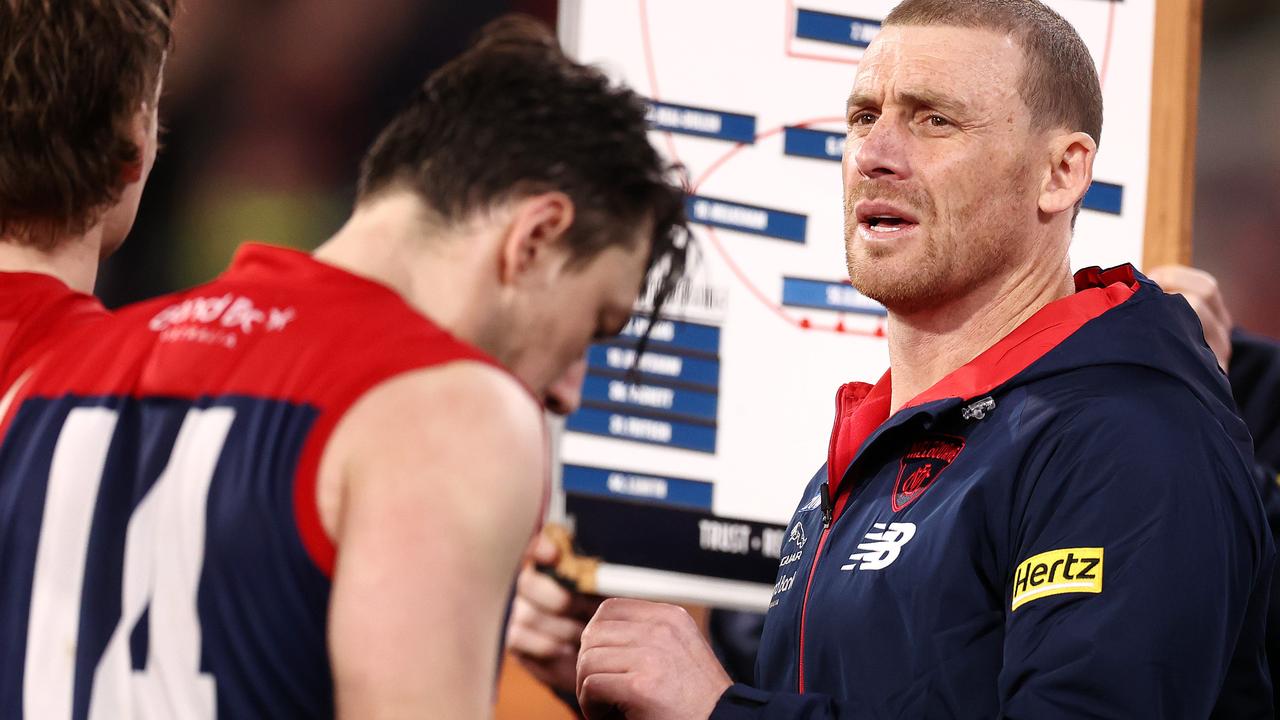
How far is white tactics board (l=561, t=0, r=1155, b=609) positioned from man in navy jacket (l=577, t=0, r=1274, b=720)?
23 cm

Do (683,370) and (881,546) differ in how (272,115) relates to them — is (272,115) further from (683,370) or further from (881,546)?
(881,546)

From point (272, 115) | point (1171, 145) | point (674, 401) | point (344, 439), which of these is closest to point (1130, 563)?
point (344, 439)

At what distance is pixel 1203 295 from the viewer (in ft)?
8.51

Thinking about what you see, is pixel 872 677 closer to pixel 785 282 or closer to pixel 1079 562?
pixel 1079 562

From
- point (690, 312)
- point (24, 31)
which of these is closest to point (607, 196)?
point (24, 31)

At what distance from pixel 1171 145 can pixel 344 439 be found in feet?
6.27

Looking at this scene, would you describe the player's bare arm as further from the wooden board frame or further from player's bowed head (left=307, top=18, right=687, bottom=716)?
the wooden board frame

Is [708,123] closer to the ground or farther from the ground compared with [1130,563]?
farther from the ground

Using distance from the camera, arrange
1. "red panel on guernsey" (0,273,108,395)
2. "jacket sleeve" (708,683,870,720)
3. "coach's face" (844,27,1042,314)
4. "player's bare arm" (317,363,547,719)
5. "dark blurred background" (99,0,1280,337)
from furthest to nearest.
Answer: "dark blurred background" (99,0,1280,337)
"coach's face" (844,27,1042,314)
"jacket sleeve" (708,683,870,720)
"red panel on guernsey" (0,273,108,395)
"player's bare arm" (317,363,547,719)

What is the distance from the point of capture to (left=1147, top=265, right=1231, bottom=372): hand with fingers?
2.55 metres

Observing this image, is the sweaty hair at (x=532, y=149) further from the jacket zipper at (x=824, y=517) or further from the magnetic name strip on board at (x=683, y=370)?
the magnetic name strip on board at (x=683, y=370)

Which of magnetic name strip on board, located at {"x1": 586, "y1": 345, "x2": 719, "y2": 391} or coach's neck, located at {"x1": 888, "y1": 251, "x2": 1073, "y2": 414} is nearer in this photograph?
coach's neck, located at {"x1": 888, "y1": 251, "x2": 1073, "y2": 414}

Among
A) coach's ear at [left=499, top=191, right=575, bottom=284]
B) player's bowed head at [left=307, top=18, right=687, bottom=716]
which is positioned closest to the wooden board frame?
player's bowed head at [left=307, top=18, right=687, bottom=716]

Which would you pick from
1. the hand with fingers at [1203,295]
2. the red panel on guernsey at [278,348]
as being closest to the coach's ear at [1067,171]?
the hand with fingers at [1203,295]
